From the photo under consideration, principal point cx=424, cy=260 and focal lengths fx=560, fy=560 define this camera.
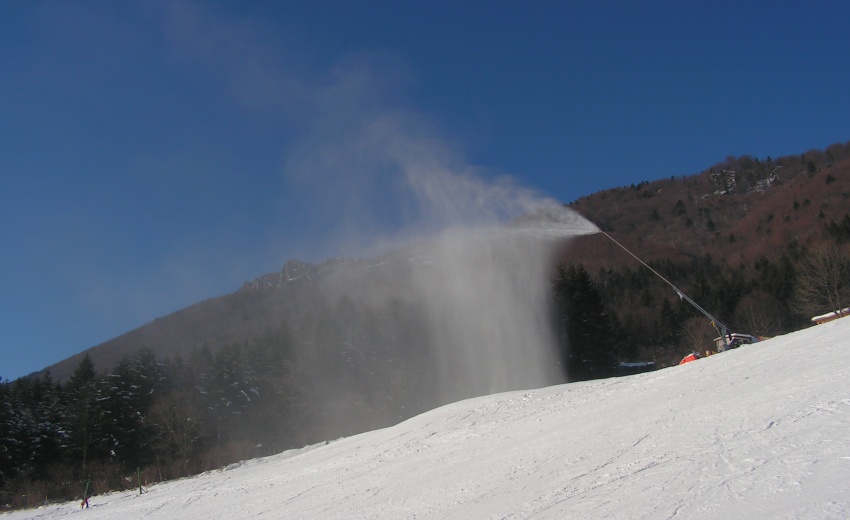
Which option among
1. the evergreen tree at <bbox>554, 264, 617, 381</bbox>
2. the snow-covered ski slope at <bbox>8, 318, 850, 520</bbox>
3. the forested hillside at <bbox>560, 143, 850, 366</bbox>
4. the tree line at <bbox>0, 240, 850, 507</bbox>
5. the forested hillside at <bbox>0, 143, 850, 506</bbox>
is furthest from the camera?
the forested hillside at <bbox>560, 143, 850, 366</bbox>

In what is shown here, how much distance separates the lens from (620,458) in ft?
36.2

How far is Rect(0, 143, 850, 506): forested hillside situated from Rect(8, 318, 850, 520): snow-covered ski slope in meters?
27.0

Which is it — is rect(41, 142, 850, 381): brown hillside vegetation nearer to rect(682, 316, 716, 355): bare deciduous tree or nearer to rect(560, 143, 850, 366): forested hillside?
rect(560, 143, 850, 366): forested hillside

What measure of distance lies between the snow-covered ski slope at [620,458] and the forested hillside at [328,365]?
2705 centimetres

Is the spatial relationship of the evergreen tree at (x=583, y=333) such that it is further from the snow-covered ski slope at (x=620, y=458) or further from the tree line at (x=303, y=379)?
the snow-covered ski slope at (x=620, y=458)

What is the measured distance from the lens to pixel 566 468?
11.5 m

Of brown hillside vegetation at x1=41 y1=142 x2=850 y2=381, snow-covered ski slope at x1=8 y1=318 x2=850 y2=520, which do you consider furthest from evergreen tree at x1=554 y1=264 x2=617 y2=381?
brown hillside vegetation at x1=41 y1=142 x2=850 y2=381

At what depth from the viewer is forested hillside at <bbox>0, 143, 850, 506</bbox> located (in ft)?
159

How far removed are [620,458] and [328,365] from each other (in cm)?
6735

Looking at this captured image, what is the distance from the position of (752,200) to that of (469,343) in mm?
167404

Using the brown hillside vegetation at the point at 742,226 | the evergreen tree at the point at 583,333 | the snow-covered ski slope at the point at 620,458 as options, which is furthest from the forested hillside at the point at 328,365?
the snow-covered ski slope at the point at 620,458

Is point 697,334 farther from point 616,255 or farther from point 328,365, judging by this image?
point 616,255

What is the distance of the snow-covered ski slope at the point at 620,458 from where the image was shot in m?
8.03

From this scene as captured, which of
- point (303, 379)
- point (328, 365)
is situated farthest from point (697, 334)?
point (303, 379)
